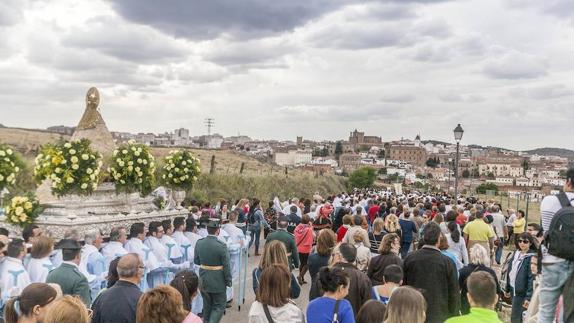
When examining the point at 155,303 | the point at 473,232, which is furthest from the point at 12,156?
the point at 473,232

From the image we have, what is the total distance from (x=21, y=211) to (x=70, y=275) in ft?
19.1

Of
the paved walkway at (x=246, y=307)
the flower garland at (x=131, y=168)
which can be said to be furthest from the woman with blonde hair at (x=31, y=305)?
the flower garland at (x=131, y=168)

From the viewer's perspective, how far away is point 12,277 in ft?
21.0

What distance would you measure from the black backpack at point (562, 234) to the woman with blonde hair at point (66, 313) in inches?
135

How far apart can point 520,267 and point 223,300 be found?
4359 millimetres

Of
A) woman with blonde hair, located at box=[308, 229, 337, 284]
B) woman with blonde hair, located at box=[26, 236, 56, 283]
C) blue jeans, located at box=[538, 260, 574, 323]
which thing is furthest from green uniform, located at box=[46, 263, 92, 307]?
blue jeans, located at box=[538, 260, 574, 323]

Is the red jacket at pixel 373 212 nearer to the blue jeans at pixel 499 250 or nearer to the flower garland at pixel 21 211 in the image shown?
the blue jeans at pixel 499 250

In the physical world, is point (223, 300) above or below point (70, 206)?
below

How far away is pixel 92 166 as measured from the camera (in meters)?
11.6

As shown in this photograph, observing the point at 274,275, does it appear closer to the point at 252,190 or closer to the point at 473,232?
the point at 473,232

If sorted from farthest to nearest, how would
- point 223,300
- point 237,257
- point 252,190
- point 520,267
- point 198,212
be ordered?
point 252,190, point 198,212, point 237,257, point 223,300, point 520,267

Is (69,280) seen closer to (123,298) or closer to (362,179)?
(123,298)

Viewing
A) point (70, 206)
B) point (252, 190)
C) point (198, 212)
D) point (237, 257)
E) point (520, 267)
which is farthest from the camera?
point (252, 190)

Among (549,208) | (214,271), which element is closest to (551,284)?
(549,208)
